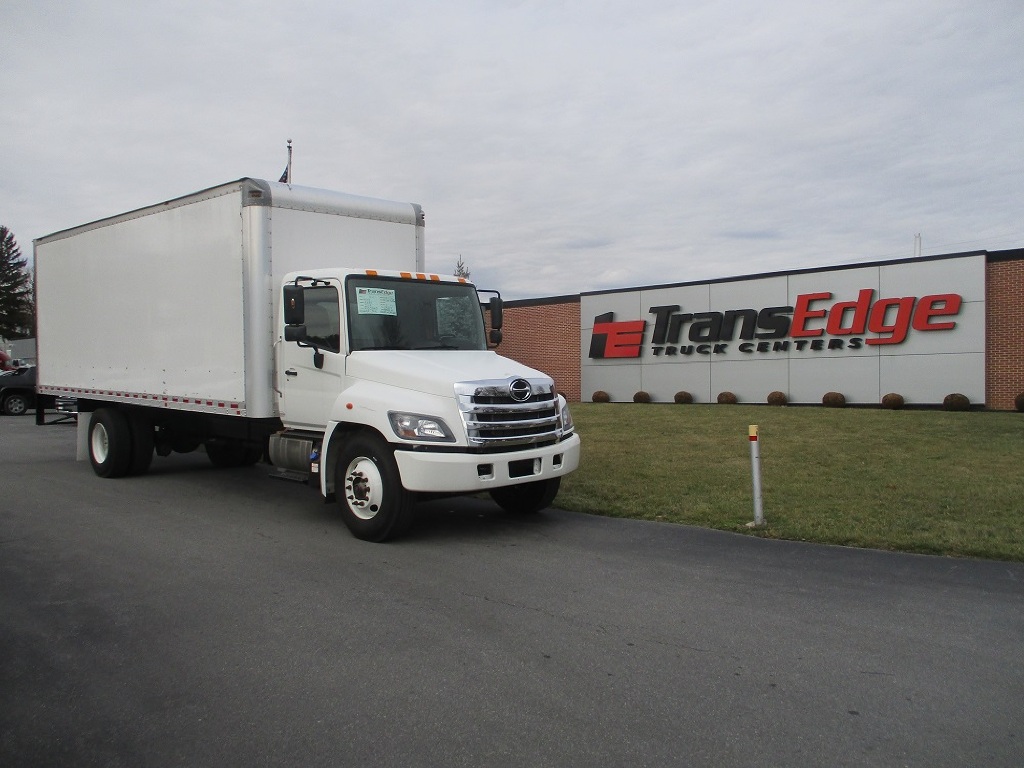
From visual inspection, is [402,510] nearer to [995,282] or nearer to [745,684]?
[745,684]

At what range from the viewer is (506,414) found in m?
7.55

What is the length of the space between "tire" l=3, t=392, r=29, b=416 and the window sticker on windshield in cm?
2405

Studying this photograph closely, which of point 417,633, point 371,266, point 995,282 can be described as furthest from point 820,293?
point 417,633

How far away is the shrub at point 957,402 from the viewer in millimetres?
22031

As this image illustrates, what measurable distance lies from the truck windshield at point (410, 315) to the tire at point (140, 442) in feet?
17.0

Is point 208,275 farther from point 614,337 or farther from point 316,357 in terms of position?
point 614,337

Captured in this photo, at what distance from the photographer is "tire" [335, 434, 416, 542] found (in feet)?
24.2

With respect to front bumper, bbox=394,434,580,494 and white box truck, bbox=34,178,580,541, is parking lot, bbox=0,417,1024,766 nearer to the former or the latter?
front bumper, bbox=394,434,580,494

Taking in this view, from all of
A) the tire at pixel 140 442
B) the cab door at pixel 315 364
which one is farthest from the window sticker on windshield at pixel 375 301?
the tire at pixel 140 442

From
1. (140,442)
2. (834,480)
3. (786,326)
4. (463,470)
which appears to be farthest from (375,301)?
(786,326)

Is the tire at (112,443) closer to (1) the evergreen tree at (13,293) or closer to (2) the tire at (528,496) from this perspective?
(2) the tire at (528,496)

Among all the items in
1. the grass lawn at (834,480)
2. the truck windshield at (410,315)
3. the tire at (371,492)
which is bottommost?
the grass lawn at (834,480)

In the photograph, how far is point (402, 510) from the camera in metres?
7.39

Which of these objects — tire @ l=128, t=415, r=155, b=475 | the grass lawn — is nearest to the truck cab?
the grass lawn
